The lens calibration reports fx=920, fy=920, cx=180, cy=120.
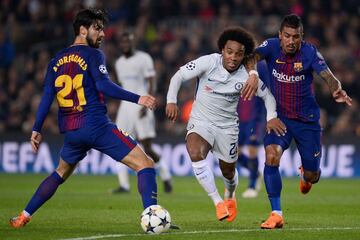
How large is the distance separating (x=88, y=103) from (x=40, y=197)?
3.89 ft

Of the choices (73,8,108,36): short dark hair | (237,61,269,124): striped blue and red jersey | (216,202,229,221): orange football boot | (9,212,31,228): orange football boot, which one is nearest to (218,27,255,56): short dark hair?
(73,8,108,36): short dark hair

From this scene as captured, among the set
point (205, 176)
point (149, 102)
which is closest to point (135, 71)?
point (205, 176)

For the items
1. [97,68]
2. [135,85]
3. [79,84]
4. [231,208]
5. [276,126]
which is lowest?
[231,208]

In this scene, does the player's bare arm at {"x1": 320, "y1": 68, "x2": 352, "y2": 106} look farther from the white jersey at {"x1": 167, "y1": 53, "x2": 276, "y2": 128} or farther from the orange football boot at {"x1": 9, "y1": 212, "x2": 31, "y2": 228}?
the orange football boot at {"x1": 9, "y1": 212, "x2": 31, "y2": 228}

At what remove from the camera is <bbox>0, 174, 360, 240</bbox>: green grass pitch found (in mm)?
9609

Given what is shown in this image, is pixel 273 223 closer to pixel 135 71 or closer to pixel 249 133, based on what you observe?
pixel 249 133

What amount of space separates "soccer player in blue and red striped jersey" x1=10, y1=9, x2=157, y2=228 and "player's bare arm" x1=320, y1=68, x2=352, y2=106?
214 centimetres

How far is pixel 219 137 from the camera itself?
1088 cm

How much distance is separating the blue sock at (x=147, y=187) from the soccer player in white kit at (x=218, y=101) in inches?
41.6

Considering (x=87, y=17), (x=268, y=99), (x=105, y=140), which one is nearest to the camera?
(x=105, y=140)

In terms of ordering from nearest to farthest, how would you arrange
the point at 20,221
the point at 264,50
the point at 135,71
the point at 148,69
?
Result: the point at 20,221 → the point at 264,50 → the point at 148,69 → the point at 135,71

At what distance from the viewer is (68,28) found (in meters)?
25.0

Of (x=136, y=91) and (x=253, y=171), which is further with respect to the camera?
(x=136, y=91)

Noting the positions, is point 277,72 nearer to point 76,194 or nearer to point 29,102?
point 76,194
